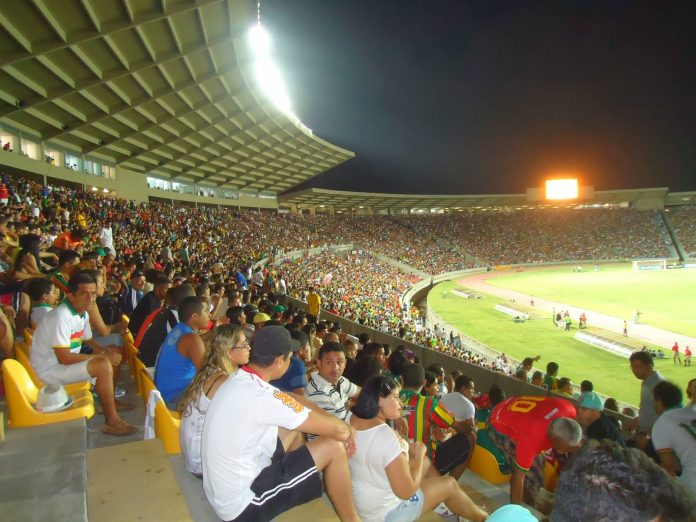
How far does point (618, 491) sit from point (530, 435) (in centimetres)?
254

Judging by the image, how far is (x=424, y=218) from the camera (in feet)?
229

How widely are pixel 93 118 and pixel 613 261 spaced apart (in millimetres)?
65041

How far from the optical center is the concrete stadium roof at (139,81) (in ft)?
52.8

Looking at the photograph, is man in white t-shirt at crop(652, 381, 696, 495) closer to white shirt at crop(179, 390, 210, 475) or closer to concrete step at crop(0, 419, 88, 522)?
white shirt at crop(179, 390, 210, 475)

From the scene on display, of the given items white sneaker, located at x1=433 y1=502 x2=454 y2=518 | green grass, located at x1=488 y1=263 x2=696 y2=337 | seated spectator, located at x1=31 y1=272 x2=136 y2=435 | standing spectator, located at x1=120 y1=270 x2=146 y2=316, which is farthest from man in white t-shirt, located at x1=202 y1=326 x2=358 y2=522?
green grass, located at x1=488 y1=263 x2=696 y2=337

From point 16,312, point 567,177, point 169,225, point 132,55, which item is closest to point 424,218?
point 567,177

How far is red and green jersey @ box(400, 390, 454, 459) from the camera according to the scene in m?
3.94

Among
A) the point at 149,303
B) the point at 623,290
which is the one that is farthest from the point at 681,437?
the point at 623,290

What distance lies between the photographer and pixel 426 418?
4.06 metres

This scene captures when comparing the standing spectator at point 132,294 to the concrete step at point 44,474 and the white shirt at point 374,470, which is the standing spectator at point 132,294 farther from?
the white shirt at point 374,470

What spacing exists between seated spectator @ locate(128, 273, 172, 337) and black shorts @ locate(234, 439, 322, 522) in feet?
13.7

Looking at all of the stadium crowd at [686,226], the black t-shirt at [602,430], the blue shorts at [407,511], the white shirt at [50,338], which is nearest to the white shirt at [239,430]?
the blue shorts at [407,511]

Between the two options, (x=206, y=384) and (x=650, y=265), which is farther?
(x=650, y=265)

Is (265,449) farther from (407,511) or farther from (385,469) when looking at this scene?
(407,511)
